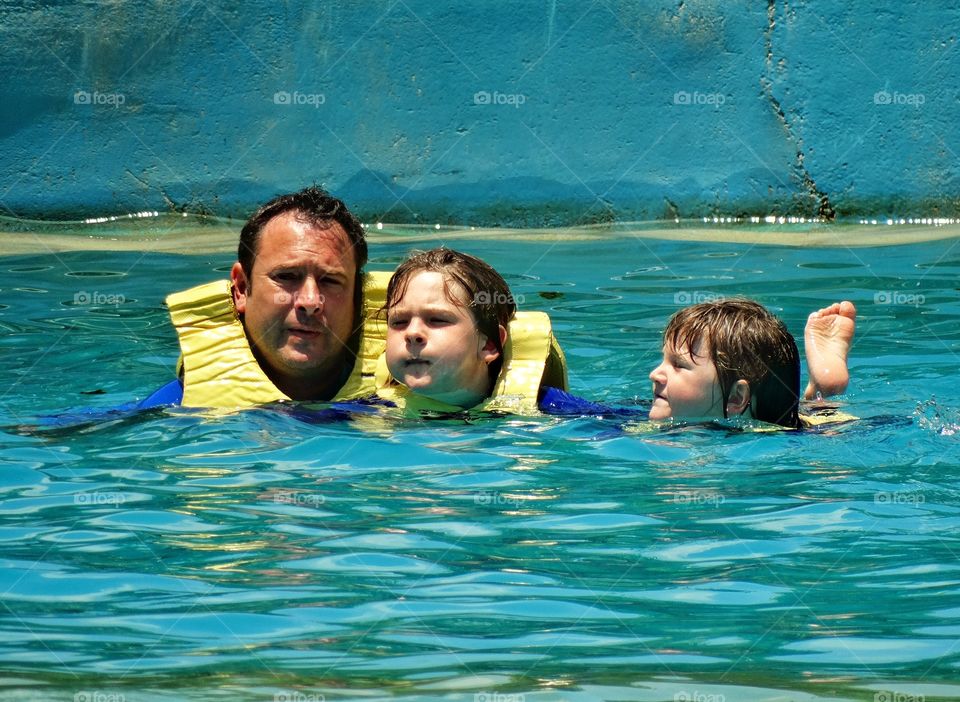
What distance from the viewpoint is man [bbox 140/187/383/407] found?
5.35 m

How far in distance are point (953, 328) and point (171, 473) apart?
4.49 meters

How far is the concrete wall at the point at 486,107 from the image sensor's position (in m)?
10.5

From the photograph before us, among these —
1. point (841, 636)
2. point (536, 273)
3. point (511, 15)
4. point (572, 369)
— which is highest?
point (511, 15)

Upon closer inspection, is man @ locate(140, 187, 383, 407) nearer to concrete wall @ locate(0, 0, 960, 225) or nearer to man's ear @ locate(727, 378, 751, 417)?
man's ear @ locate(727, 378, 751, 417)

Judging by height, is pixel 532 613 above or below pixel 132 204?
below

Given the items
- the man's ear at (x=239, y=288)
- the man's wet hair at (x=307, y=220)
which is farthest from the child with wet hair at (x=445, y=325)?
the man's ear at (x=239, y=288)

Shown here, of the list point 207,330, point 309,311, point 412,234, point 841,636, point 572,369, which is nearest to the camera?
point 841,636

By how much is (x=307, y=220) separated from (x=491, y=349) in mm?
862

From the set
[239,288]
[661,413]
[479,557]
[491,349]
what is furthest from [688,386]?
[239,288]

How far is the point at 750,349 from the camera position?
5.07 m

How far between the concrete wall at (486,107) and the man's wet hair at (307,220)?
5.04 metres

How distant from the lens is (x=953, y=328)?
24.1 feet


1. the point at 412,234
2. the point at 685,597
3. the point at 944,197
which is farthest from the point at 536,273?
the point at 685,597

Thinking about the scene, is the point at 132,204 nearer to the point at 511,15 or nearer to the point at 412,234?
the point at 412,234
